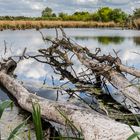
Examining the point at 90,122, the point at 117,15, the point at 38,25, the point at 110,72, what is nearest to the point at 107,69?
the point at 110,72

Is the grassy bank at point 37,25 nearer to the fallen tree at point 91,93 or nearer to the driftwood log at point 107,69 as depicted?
the driftwood log at point 107,69

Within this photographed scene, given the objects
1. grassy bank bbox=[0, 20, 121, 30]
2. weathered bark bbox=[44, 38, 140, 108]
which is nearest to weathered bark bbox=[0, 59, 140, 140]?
weathered bark bbox=[44, 38, 140, 108]

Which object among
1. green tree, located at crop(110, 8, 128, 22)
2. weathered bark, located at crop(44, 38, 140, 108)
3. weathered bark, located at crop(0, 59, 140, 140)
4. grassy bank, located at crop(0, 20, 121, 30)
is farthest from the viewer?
green tree, located at crop(110, 8, 128, 22)

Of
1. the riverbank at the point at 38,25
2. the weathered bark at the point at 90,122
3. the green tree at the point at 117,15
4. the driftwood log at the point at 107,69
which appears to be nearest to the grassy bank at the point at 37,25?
the riverbank at the point at 38,25

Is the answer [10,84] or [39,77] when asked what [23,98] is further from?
[39,77]

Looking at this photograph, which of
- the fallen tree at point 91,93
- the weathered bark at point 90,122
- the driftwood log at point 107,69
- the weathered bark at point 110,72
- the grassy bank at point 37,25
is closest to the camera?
the weathered bark at point 90,122

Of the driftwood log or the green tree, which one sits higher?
the driftwood log

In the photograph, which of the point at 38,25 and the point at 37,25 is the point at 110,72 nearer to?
the point at 37,25

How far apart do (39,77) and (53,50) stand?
1.51 meters

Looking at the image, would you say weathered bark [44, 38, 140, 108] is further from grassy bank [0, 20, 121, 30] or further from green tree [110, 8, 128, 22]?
green tree [110, 8, 128, 22]

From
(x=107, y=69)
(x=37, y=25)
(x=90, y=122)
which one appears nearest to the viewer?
(x=90, y=122)

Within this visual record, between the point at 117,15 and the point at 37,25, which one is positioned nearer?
the point at 37,25

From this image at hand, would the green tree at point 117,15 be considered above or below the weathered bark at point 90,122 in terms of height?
below

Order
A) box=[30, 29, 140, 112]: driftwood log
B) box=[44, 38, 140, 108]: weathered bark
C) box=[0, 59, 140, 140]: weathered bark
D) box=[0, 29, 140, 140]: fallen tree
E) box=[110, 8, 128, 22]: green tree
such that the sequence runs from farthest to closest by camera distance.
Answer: box=[110, 8, 128, 22]: green tree
box=[30, 29, 140, 112]: driftwood log
box=[44, 38, 140, 108]: weathered bark
box=[0, 29, 140, 140]: fallen tree
box=[0, 59, 140, 140]: weathered bark
